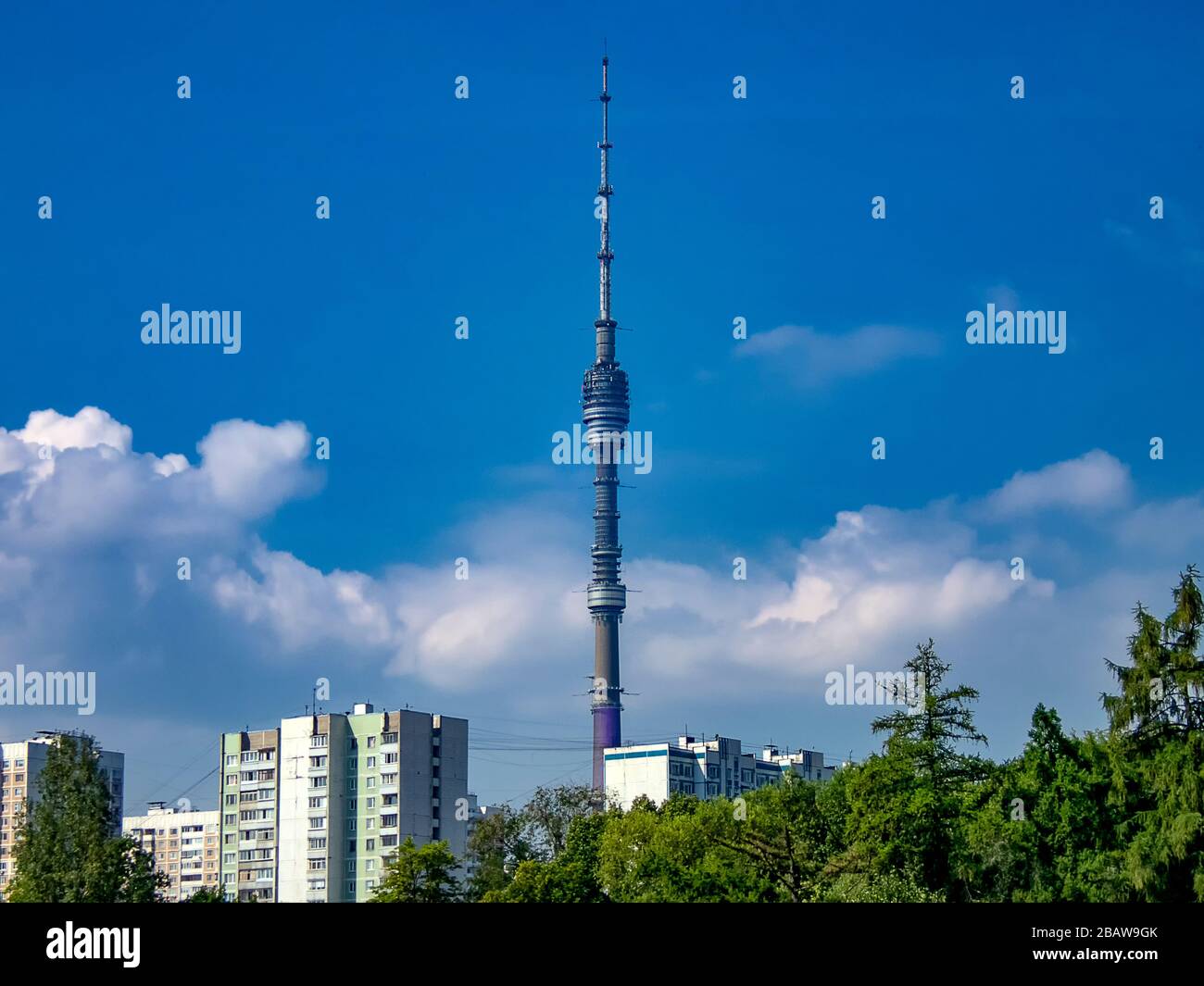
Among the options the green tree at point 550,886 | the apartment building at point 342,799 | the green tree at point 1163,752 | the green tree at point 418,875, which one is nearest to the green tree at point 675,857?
the green tree at point 550,886

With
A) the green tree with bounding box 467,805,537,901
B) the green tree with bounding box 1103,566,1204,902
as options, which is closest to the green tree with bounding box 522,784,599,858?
the green tree with bounding box 467,805,537,901

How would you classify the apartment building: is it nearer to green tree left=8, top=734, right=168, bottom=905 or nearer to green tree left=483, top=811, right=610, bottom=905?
green tree left=483, top=811, right=610, bottom=905

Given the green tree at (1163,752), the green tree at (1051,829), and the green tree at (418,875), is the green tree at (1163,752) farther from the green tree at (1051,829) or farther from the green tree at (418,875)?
the green tree at (418,875)

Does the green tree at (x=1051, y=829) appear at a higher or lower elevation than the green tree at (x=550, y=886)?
higher

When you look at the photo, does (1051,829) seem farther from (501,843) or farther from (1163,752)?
(501,843)

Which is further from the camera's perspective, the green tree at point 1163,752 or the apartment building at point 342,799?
the apartment building at point 342,799
